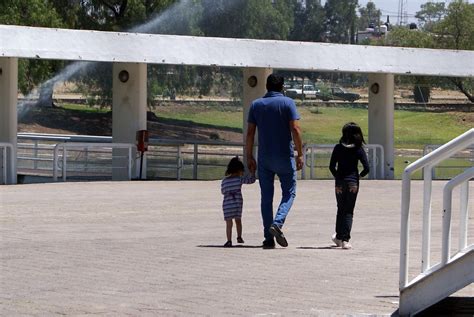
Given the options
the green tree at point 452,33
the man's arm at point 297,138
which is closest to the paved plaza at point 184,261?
the man's arm at point 297,138

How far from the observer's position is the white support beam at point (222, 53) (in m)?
24.2

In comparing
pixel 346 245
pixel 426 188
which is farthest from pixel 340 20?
pixel 426 188

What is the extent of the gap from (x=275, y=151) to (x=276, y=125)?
0.90 ft

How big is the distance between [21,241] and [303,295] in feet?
16.3

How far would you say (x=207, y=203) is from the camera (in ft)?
66.8

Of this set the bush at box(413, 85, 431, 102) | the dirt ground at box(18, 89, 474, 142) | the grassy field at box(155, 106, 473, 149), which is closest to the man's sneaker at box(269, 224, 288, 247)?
the dirt ground at box(18, 89, 474, 142)

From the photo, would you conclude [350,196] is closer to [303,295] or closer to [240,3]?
[303,295]

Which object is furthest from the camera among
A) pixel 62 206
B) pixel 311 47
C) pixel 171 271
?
pixel 311 47

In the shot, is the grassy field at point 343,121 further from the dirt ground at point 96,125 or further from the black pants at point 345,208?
the black pants at point 345,208

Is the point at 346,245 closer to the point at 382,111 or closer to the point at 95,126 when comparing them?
the point at 382,111

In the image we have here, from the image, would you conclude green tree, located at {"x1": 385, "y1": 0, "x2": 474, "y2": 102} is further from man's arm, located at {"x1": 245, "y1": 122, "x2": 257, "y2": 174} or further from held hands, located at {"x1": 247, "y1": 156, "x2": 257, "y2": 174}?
held hands, located at {"x1": 247, "y1": 156, "x2": 257, "y2": 174}

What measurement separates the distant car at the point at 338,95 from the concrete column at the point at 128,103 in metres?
41.4

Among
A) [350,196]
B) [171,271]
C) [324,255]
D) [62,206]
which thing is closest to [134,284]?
[171,271]

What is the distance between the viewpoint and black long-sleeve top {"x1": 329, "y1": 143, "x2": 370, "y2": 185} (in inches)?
539
